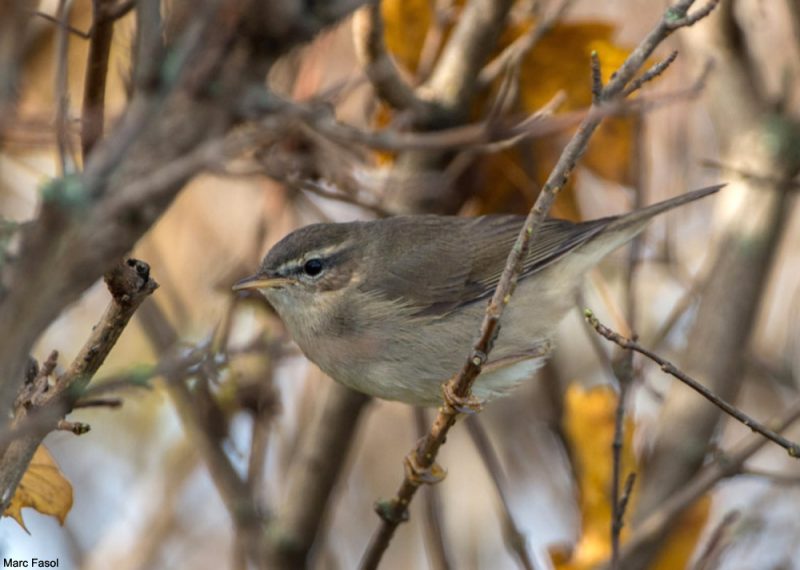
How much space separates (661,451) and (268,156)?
2.12 metres

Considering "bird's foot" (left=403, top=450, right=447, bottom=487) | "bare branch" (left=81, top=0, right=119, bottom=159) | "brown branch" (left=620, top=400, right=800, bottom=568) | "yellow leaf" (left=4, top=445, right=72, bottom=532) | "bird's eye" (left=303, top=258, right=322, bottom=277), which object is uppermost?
"bird's eye" (left=303, top=258, right=322, bottom=277)

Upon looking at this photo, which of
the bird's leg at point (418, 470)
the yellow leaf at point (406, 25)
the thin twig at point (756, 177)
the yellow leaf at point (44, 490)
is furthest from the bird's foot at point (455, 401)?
the yellow leaf at point (406, 25)

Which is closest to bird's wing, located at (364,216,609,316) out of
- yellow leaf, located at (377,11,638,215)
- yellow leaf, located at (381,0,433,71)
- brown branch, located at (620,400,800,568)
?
yellow leaf, located at (377,11,638,215)

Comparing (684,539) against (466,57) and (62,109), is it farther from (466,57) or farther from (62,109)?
(62,109)

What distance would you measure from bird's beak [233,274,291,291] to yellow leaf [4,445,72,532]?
1256mm

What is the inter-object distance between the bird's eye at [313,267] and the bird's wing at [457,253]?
0.66ft

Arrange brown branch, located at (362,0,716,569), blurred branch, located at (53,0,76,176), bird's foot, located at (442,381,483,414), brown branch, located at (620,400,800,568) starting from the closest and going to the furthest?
blurred branch, located at (53,0,76,176)
brown branch, located at (362,0,716,569)
bird's foot, located at (442,381,483,414)
brown branch, located at (620,400,800,568)

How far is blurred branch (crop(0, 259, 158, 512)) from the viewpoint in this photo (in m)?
2.14

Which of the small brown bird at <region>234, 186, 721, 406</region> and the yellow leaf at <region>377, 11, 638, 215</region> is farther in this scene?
the yellow leaf at <region>377, 11, 638, 215</region>

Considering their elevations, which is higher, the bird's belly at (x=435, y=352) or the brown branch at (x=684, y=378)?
the bird's belly at (x=435, y=352)

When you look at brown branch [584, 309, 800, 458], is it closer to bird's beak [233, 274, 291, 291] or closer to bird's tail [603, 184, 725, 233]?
bird's tail [603, 184, 725, 233]

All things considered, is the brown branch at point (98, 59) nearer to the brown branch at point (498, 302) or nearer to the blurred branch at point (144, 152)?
the blurred branch at point (144, 152)

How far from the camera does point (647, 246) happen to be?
5.69 meters

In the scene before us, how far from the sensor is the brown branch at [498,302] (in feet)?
7.64
